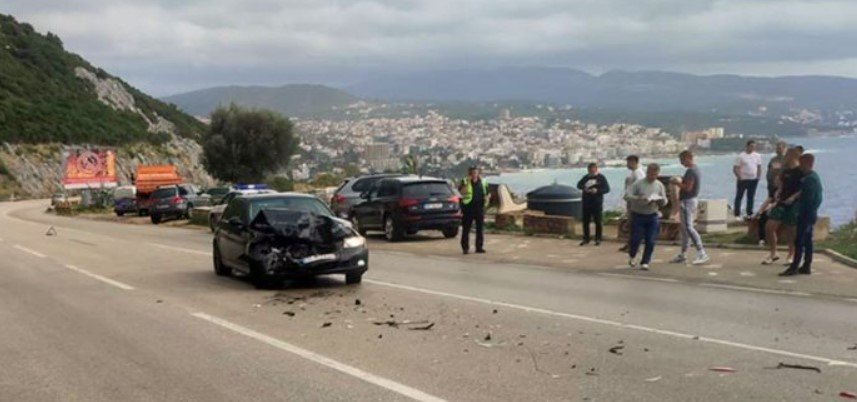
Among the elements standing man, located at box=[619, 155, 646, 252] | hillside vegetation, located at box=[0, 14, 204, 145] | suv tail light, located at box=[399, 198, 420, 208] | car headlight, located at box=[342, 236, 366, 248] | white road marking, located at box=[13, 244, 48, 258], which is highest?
hillside vegetation, located at box=[0, 14, 204, 145]

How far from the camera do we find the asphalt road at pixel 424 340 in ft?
22.6

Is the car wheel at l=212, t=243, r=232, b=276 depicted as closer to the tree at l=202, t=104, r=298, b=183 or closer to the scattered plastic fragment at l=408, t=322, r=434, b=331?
the scattered plastic fragment at l=408, t=322, r=434, b=331

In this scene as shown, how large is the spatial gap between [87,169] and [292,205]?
6422 centimetres

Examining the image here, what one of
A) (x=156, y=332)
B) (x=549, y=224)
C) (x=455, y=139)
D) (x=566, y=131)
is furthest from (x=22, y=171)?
(x=156, y=332)

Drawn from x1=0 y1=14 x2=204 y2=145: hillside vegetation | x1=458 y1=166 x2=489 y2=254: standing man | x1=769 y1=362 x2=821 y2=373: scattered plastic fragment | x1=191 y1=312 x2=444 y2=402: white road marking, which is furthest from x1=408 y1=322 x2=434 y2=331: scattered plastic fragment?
x1=0 y1=14 x2=204 y2=145: hillside vegetation

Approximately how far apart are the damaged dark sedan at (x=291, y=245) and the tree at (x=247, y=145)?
53688mm

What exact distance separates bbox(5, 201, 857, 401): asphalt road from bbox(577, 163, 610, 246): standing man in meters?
3.64

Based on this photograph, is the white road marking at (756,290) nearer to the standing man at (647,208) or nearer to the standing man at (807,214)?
the standing man at (807,214)

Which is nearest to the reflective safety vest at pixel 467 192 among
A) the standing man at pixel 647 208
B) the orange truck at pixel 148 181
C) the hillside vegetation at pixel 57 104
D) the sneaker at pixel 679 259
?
the standing man at pixel 647 208

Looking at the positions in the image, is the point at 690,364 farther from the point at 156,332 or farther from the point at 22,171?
the point at 22,171

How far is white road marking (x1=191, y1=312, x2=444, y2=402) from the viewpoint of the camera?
6.68 m

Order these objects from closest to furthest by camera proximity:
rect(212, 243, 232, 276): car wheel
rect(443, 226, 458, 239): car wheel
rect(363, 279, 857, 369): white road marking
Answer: rect(363, 279, 857, 369): white road marking < rect(212, 243, 232, 276): car wheel < rect(443, 226, 458, 239): car wheel

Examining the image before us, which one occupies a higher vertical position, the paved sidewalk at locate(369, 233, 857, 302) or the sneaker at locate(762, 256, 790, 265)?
the sneaker at locate(762, 256, 790, 265)

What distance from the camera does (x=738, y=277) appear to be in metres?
13.3
